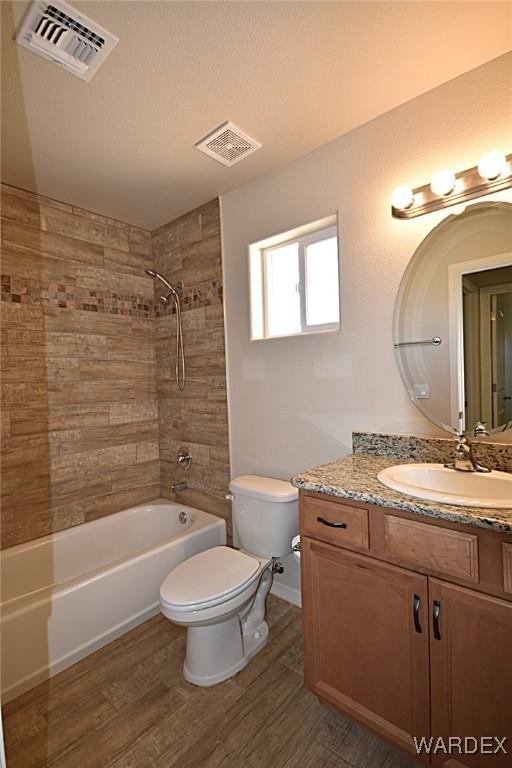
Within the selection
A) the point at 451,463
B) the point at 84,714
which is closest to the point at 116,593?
the point at 84,714

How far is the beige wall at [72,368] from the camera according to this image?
2141mm

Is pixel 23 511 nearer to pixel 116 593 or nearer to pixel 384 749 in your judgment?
pixel 116 593

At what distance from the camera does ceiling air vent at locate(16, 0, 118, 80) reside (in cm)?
114

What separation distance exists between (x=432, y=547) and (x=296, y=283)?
61.4 inches

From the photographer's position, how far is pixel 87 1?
3.64 ft

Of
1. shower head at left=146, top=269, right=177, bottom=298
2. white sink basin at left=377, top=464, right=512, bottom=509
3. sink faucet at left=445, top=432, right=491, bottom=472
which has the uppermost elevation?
shower head at left=146, top=269, right=177, bottom=298

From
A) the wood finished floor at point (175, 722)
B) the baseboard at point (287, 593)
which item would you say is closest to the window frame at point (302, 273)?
the baseboard at point (287, 593)

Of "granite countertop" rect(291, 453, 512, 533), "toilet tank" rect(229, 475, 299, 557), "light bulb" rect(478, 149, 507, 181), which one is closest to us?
"granite countertop" rect(291, 453, 512, 533)

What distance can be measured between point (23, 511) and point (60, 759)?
49.0 inches

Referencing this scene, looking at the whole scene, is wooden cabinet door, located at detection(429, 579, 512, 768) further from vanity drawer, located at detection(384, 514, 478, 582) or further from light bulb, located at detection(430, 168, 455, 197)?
light bulb, located at detection(430, 168, 455, 197)

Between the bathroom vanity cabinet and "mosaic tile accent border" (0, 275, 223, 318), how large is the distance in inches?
63.4


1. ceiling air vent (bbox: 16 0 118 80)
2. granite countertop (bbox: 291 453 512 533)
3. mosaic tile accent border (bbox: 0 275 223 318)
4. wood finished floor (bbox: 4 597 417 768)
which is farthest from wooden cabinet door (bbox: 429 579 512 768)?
Result: ceiling air vent (bbox: 16 0 118 80)

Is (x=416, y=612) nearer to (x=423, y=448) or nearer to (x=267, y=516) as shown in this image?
(x=423, y=448)

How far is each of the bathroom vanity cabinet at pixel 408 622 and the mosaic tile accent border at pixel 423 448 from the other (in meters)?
0.47
